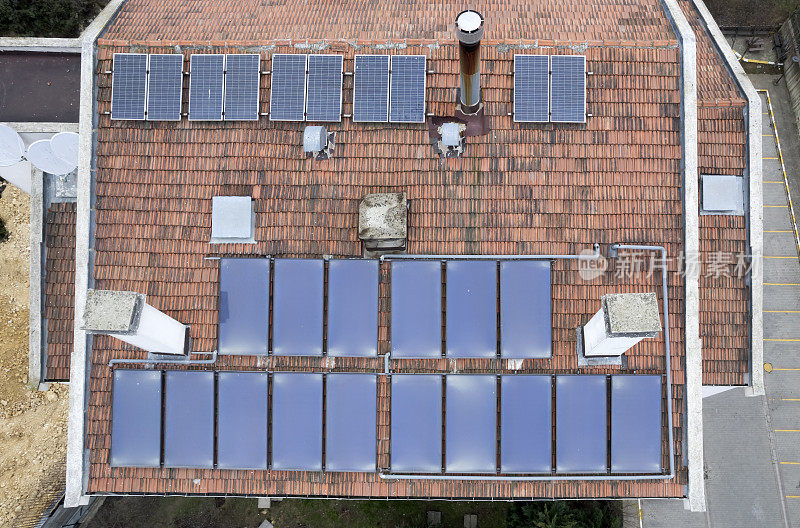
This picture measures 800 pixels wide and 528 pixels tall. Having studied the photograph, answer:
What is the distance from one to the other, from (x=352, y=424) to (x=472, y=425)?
324 centimetres

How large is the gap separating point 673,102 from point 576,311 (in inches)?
256

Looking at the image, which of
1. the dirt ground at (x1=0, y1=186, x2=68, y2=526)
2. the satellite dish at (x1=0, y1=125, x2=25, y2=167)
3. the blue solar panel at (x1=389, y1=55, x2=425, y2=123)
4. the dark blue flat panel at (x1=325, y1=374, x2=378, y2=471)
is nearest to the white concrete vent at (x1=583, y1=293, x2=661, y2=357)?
the dark blue flat panel at (x1=325, y1=374, x2=378, y2=471)

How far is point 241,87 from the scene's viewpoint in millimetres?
13672

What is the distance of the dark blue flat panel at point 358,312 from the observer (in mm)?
12883

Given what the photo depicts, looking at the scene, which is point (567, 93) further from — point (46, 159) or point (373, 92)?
point (46, 159)

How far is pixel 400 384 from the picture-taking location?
12.9 metres

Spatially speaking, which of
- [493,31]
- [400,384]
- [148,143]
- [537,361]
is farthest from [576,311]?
[148,143]

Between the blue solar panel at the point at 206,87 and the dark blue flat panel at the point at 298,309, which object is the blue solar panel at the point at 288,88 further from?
the dark blue flat panel at the point at 298,309

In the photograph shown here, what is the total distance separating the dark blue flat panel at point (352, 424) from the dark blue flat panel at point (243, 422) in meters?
1.84

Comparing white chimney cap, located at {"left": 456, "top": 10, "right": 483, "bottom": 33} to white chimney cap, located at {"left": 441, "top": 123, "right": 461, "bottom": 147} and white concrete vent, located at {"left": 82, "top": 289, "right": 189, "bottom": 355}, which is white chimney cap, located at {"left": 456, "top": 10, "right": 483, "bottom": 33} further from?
white concrete vent, located at {"left": 82, "top": 289, "right": 189, "bottom": 355}

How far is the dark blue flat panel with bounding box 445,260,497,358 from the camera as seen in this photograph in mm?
12766

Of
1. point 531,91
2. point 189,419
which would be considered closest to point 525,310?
point 531,91

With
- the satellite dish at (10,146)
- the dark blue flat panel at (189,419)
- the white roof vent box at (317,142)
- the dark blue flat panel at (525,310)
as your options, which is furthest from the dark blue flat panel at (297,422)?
the satellite dish at (10,146)

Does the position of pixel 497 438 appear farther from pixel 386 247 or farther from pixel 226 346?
pixel 226 346
